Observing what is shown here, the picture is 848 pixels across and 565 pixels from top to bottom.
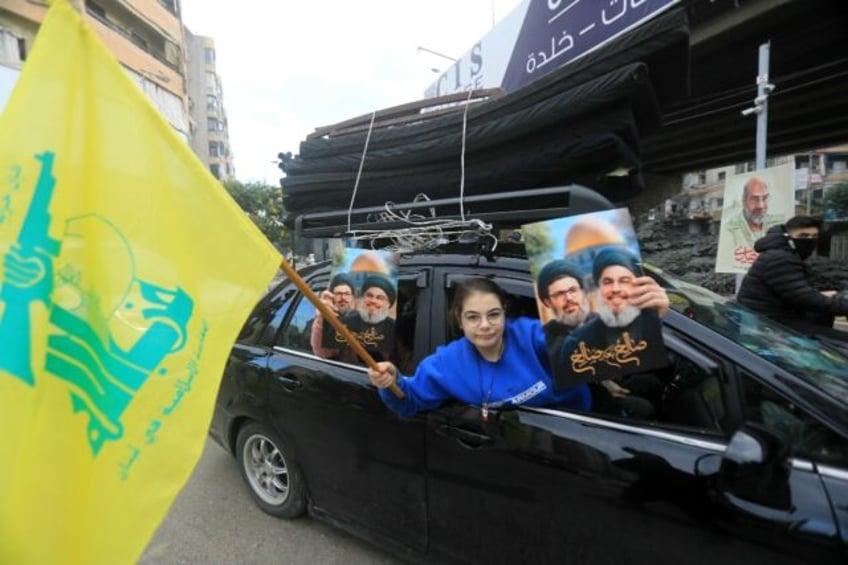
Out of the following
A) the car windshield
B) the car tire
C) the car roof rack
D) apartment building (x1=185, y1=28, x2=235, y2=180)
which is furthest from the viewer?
apartment building (x1=185, y1=28, x2=235, y2=180)

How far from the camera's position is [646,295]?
154cm

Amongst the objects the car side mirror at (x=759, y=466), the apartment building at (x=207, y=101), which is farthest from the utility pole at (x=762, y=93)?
the apartment building at (x=207, y=101)

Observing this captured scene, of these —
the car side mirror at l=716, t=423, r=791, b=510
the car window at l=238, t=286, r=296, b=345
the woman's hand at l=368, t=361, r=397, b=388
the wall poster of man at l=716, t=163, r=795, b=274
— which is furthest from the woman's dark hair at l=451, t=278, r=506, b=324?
the wall poster of man at l=716, t=163, r=795, b=274

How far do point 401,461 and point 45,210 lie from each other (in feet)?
5.05

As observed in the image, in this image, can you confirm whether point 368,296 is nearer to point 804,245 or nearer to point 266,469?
point 266,469

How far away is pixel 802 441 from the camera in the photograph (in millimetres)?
1403

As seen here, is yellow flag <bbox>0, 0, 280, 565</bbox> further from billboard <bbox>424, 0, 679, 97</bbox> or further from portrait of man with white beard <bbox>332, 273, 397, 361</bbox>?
billboard <bbox>424, 0, 679, 97</bbox>

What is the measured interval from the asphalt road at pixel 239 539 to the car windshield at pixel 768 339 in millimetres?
1869

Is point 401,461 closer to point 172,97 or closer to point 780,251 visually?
point 780,251

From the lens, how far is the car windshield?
1.58 m

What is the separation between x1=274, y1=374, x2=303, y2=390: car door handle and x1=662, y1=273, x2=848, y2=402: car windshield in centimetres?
181

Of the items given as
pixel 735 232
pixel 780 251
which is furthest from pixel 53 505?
pixel 735 232

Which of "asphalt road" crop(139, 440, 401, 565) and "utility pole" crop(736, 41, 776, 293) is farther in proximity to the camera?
"utility pole" crop(736, 41, 776, 293)

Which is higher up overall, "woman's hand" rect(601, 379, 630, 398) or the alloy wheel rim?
"woman's hand" rect(601, 379, 630, 398)
